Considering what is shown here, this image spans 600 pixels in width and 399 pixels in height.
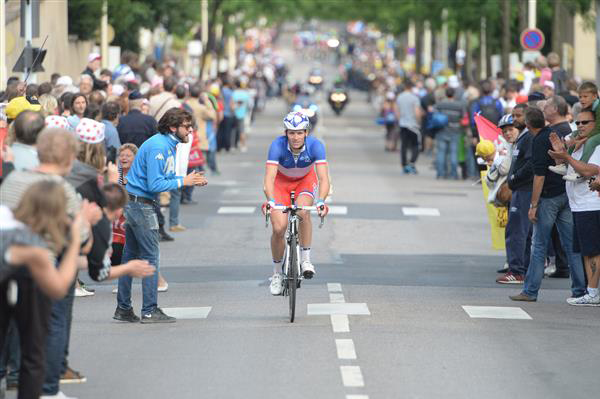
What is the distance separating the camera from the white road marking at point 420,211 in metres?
24.8

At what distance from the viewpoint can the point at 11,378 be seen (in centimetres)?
1052

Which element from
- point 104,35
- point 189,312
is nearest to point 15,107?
point 189,312

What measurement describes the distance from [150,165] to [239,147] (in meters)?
29.8

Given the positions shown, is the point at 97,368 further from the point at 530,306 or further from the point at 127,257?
the point at 530,306

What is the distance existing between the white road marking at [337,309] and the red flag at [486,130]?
4.87 metres

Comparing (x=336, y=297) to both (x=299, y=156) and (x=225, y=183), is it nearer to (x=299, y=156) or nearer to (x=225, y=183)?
(x=299, y=156)

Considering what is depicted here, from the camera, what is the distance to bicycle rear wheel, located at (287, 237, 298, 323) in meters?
13.4

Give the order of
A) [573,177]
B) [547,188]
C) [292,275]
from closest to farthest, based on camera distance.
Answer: [292,275] → [573,177] → [547,188]

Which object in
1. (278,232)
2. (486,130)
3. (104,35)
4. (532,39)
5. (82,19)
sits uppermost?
(82,19)

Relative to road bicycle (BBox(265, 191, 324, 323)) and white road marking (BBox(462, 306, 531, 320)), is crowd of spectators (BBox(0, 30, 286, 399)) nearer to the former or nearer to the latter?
road bicycle (BBox(265, 191, 324, 323))

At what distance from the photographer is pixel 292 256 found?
13.7m

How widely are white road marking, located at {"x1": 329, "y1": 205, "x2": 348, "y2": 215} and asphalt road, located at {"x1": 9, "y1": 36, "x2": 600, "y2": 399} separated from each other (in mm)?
1268

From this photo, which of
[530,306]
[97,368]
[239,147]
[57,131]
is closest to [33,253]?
[57,131]

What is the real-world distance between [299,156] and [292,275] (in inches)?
55.7
